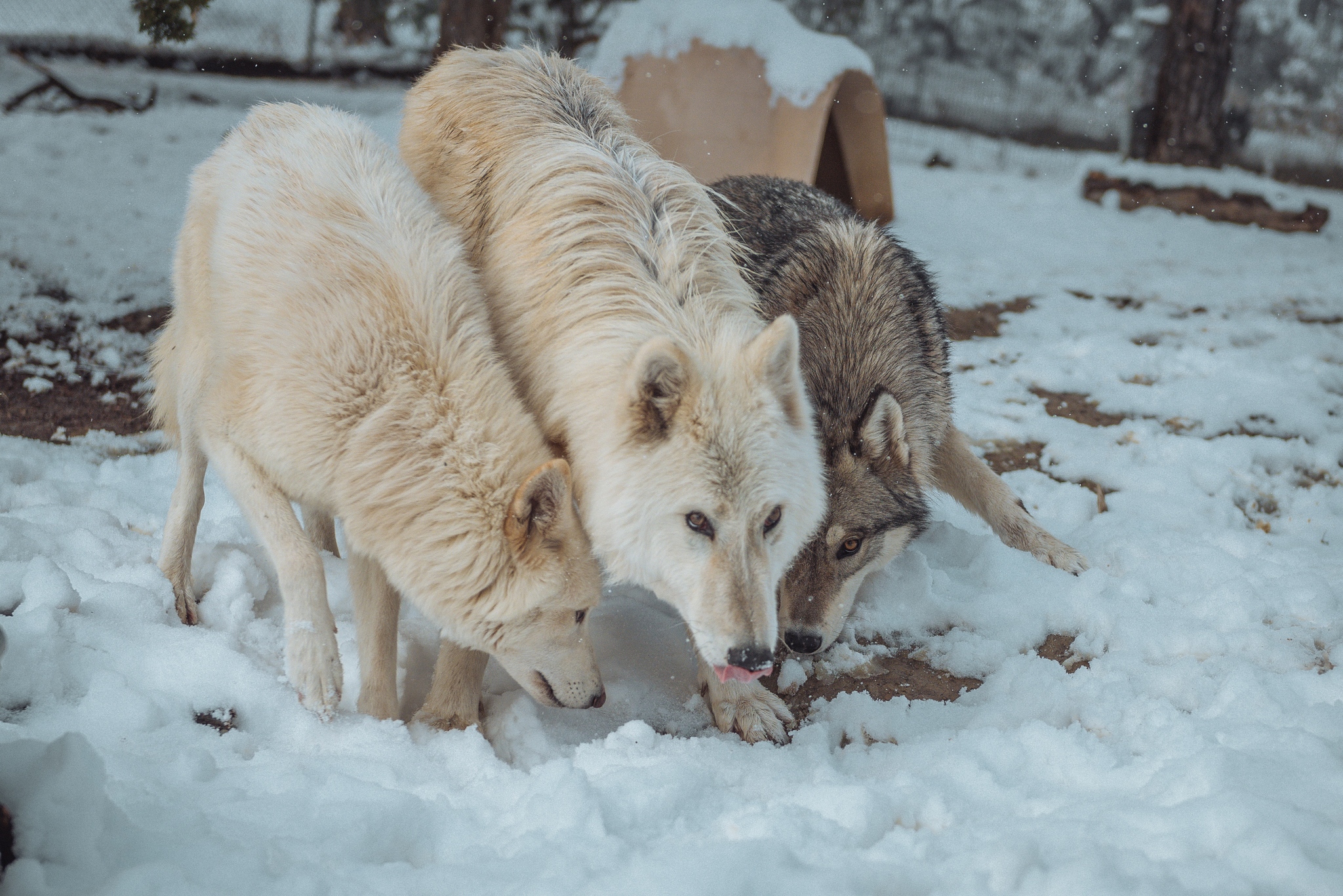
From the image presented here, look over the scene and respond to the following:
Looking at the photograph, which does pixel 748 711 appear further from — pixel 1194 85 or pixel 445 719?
pixel 1194 85

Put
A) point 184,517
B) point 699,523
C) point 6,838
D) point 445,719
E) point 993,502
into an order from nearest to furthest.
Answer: point 6,838, point 699,523, point 445,719, point 184,517, point 993,502

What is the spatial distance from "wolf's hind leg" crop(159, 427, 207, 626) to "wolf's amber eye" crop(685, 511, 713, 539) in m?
1.95

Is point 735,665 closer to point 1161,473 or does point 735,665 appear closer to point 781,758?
point 781,758

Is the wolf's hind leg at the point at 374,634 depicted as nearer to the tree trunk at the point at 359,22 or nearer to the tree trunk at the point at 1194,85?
the tree trunk at the point at 359,22

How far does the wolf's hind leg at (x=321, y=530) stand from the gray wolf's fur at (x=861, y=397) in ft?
6.66

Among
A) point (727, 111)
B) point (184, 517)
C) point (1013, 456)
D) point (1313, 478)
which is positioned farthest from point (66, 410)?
point (1313, 478)

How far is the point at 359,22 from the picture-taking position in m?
13.0

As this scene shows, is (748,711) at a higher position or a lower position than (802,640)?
lower

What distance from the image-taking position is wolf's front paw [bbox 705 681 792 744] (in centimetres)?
327

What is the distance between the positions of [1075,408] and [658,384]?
4.33 m

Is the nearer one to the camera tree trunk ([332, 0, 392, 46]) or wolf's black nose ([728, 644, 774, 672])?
wolf's black nose ([728, 644, 774, 672])

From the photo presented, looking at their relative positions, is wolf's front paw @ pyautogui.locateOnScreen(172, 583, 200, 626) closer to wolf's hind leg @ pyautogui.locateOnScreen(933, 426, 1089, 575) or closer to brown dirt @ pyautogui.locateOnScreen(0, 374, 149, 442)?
brown dirt @ pyautogui.locateOnScreen(0, 374, 149, 442)

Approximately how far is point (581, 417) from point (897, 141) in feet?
41.0

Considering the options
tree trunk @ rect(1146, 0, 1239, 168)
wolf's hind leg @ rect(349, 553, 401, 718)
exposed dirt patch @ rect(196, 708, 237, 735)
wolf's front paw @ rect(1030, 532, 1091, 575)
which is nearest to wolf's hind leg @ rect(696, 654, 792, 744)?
wolf's hind leg @ rect(349, 553, 401, 718)
